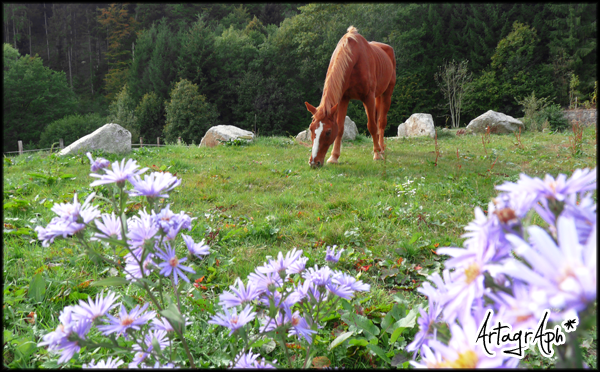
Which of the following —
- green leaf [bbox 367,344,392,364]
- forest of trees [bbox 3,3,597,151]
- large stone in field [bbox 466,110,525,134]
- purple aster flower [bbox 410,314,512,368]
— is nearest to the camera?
purple aster flower [bbox 410,314,512,368]

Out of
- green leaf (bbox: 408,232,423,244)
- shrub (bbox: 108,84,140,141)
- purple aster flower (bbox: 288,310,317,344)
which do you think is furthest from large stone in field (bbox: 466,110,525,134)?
shrub (bbox: 108,84,140,141)

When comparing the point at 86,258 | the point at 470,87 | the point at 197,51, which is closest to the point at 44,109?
the point at 197,51

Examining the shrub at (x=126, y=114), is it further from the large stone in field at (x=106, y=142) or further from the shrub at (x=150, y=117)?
the large stone in field at (x=106, y=142)

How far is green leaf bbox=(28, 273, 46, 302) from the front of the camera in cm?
176

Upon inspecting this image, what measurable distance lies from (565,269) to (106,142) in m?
8.18

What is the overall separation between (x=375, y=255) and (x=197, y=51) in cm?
2741

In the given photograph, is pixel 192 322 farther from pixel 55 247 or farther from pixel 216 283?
pixel 55 247

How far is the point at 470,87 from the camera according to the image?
23.3 metres

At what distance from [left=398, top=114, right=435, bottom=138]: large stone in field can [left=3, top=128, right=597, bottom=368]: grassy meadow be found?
6.84 metres

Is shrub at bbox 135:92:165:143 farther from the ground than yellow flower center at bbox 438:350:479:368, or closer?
farther from the ground

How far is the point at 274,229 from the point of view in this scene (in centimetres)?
274

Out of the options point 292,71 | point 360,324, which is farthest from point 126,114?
point 360,324

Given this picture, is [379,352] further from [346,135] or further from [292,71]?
[292,71]

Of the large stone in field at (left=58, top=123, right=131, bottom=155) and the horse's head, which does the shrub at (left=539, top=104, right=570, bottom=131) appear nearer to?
the horse's head
